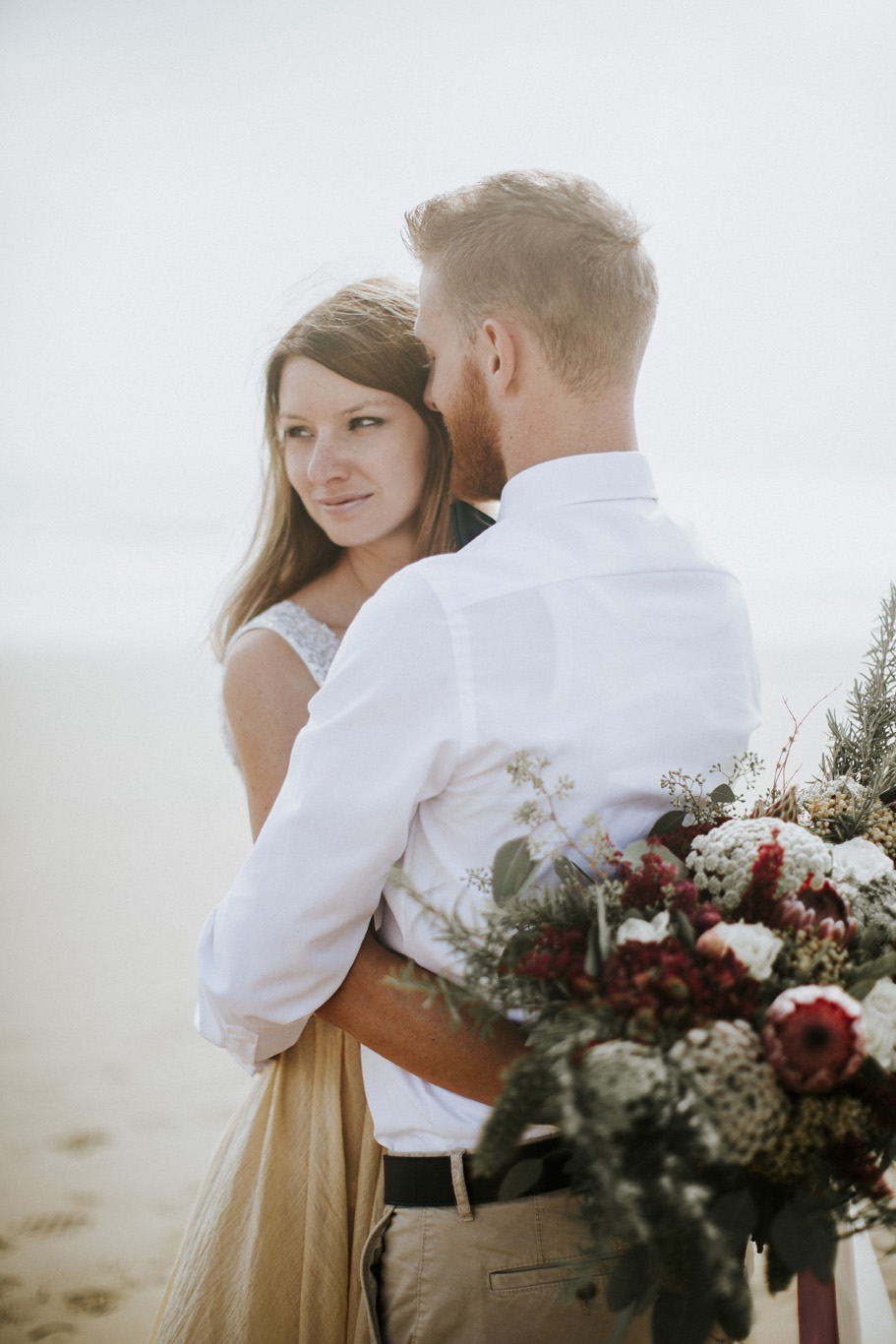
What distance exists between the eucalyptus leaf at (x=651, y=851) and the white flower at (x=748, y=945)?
0.15m

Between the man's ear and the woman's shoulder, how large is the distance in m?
0.73

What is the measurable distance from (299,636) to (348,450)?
46 centimetres

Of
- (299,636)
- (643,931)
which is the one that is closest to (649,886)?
(643,931)

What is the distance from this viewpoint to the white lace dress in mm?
1661

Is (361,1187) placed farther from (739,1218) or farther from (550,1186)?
(739,1218)

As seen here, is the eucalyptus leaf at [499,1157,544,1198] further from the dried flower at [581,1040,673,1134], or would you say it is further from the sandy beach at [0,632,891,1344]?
the sandy beach at [0,632,891,1344]

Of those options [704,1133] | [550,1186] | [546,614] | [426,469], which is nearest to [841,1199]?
[704,1133]

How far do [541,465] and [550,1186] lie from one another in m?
1.08

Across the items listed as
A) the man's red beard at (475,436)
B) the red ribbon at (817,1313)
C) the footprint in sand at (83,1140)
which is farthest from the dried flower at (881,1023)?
the footprint in sand at (83,1140)

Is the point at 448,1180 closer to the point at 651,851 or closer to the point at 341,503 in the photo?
the point at 651,851

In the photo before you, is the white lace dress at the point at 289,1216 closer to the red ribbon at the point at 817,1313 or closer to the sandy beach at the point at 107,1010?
the red ribbon at the point at 817,1313

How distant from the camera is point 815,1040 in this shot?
95cm

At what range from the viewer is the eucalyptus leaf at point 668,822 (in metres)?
1.38

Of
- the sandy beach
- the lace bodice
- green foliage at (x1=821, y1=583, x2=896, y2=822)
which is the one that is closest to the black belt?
green foliage at (x1=821, y1=583, x2=896, y2=822)
